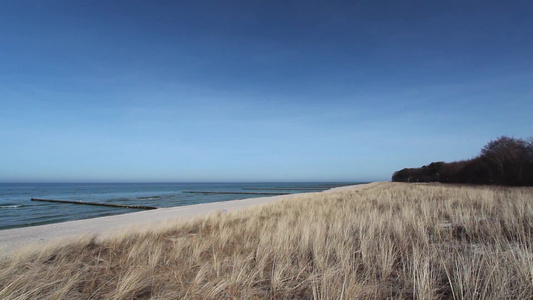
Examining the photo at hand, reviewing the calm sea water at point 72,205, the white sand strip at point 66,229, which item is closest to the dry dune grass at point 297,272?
the white sand strip at point 66,229

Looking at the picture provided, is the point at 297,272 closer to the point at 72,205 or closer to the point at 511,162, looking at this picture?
the point at 72,205

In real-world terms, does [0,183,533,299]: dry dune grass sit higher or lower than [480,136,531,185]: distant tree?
lower

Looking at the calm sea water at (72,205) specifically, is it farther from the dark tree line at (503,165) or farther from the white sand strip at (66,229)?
the dark tree line at (503,165)

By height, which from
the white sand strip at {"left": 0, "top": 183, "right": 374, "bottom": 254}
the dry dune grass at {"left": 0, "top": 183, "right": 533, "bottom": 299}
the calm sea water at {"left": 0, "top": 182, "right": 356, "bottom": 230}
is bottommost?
the calm sea water at {"left": 0, "top": 182, "right": 356, "bottom": 230}

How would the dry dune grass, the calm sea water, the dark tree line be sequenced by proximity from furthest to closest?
the dark tree line < the calm sea water < the dry dune grass

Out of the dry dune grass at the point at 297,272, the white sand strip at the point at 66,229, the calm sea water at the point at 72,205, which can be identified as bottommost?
the calm sea water at the point at 72,205

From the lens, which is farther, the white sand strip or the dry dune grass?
the white sand strip

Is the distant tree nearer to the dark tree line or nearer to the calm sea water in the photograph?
the dark tree line

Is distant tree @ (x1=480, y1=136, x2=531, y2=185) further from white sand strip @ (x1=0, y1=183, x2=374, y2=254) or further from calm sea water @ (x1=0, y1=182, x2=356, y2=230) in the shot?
white sand strip @ (x1=0, y1=183, x2=374, y2=254)

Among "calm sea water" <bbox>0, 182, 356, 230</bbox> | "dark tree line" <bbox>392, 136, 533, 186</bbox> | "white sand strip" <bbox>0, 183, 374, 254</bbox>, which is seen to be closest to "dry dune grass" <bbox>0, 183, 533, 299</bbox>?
"white sand strip" <bbox>0, 183, 374, 254</bbox>

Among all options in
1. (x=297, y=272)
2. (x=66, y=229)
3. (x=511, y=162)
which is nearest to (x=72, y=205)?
(x=66, y=229)

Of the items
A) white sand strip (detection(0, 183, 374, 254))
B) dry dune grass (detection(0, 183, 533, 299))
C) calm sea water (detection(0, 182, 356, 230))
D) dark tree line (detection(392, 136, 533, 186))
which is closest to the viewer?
dry dune grass (detection(0, 183, 533, 299))

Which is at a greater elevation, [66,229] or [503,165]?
[503,165]

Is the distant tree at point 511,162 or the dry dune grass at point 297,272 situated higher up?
the distant tree at point 511,162
